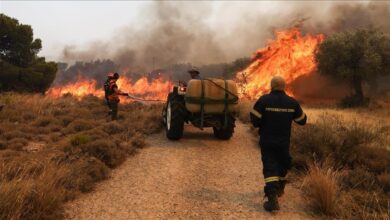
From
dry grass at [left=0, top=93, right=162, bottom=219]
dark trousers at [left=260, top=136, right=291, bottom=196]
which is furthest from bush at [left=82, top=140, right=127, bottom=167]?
dark trousers at [left=260, top=136, right=291, bottom=196]

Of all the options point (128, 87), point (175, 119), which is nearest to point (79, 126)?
point (175, 119)

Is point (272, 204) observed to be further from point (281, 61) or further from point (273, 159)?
point (281, 61)

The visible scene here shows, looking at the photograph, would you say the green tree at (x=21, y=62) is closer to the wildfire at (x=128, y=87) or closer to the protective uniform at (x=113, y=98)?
the wildfire at (x=128, y=87)

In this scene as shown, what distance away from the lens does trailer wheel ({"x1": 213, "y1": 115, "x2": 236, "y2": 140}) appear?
1209 centimetres

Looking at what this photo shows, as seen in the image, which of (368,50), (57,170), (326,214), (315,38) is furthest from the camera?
(315,38)

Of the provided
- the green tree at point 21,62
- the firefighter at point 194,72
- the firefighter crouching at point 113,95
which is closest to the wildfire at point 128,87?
the green tree at point 21,62

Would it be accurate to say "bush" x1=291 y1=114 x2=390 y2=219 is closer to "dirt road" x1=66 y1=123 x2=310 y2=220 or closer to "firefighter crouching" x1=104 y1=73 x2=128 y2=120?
"dirt road" x1=66 y1=123 x2=310 y2=220

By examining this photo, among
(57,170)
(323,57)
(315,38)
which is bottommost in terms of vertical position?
(57,170)

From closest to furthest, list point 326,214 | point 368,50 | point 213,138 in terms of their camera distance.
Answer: point 326,214
point 213,138
point 368,50

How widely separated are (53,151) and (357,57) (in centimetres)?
3045

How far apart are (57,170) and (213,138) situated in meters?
7.03

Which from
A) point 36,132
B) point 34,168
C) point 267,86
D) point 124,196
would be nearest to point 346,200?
point 124,196

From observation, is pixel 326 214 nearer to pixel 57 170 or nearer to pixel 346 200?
pixel 346 200

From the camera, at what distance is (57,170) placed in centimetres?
688
